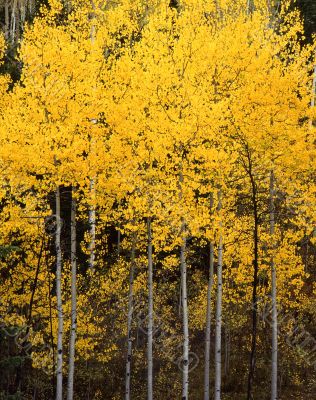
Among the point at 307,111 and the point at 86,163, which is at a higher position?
the point at 307,111

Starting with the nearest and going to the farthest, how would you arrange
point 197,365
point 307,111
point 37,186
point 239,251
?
point 37,186
point 307,111
point 239,251
point 197,365

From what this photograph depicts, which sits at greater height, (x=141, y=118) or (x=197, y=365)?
(x=141, y=118)

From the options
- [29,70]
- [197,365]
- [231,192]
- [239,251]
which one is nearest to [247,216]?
[239,251]

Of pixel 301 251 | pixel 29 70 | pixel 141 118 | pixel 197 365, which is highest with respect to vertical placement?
pixel 29 70

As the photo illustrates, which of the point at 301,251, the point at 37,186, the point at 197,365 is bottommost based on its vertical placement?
the point at 197,365

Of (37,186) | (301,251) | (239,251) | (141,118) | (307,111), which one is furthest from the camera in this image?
(301,251)

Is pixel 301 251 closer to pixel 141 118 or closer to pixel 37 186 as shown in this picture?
pixel 141 118

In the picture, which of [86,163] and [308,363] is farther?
[308,363]

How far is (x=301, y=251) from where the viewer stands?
2266 centimetres

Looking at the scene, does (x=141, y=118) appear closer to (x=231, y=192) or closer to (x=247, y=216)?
(x=231, y=192)

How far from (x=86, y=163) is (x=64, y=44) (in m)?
3.10

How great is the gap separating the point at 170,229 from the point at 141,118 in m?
2.96

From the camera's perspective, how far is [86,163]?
10.7 m

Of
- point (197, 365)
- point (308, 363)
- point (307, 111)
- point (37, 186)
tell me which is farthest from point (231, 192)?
point (197, 365)
